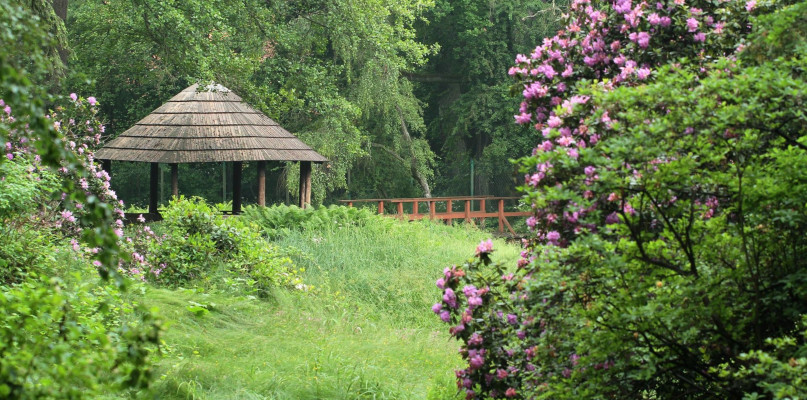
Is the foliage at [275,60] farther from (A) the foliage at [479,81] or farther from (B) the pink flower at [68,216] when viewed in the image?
(B) the pink flower at [68,216]

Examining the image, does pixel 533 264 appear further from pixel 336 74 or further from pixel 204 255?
pixel 336 74

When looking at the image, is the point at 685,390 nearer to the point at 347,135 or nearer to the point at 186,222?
the point at 186,222

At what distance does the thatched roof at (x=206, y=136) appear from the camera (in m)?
14.1

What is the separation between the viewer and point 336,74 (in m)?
19.2

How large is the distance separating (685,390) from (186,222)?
6.66 metres

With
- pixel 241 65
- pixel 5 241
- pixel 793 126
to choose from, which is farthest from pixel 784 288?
pixel 241 65

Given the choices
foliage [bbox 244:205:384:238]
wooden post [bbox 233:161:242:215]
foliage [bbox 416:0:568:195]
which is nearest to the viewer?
foliage [bbox 244:205:384:238]

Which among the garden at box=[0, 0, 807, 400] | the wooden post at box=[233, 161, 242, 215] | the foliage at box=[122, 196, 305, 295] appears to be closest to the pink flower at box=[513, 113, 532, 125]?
the garden at box=[0, 0, 807, 400]

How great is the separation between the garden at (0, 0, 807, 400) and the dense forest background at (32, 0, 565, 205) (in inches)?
66.4

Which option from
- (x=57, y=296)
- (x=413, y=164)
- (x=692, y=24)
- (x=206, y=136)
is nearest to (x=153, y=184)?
(x=206, y=136)

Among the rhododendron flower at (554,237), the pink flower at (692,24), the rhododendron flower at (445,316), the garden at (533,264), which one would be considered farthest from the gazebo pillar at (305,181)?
the rhododendron flower at (554,237)

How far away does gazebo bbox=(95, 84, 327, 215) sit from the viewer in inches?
554

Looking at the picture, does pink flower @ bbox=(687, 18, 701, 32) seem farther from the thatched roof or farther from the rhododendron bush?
the thatched roof

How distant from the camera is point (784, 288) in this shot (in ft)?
11.3
